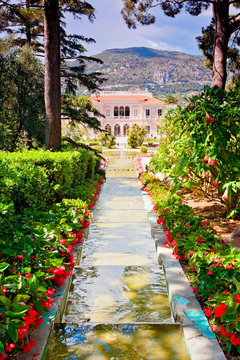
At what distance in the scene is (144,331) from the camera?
249 cm

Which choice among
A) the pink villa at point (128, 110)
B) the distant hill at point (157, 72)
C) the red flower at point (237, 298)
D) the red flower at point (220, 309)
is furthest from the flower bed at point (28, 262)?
the distant hill at point (157, 72)

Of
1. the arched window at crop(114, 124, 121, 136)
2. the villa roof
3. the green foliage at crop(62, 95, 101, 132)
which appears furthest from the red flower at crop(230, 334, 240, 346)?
the arched window at crop(114, 124, 121, 136)

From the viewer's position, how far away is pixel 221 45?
800cm

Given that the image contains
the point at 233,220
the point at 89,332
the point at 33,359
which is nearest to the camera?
the point at 33,359

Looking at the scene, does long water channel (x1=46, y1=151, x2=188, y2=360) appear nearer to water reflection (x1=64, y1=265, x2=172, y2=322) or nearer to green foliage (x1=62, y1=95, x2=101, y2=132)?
water reflection (x1=64, y1=265, x2=172, y2=322)

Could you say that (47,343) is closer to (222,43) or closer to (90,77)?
(222,43)

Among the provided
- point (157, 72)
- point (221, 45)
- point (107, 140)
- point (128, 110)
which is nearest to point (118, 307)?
point (221, 45)

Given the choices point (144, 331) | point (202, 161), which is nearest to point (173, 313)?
point (144, 331)

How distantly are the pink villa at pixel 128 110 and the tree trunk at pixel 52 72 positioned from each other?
132 feet

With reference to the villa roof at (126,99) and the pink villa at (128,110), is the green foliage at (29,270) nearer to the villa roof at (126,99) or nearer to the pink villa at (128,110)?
the pink villa at (128,110)

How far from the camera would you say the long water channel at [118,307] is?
2.31 metres

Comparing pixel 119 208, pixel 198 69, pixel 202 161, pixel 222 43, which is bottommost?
pixel 119 208

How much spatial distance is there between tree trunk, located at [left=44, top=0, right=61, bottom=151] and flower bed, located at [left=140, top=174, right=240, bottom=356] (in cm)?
480

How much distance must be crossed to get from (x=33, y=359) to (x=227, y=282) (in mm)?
1515
